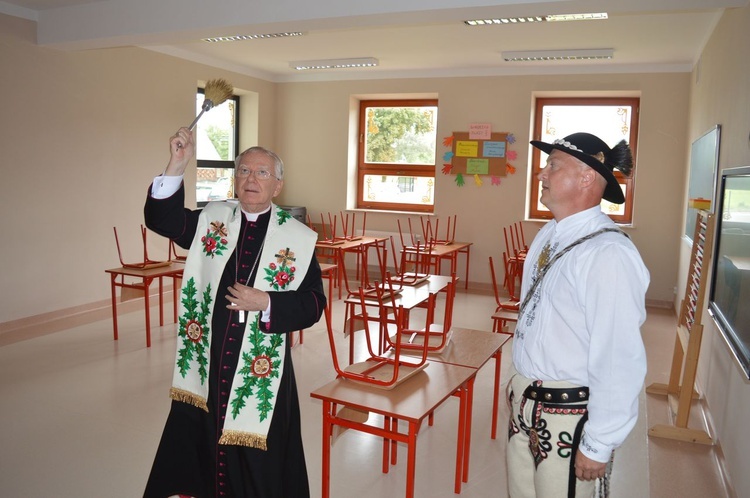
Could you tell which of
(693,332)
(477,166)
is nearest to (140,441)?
(693,332)

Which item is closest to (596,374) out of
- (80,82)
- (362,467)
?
(362,467)

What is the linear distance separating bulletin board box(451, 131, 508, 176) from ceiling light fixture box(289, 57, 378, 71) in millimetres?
1555

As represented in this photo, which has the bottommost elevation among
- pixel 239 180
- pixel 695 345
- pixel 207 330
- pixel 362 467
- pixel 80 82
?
pixel 362 467

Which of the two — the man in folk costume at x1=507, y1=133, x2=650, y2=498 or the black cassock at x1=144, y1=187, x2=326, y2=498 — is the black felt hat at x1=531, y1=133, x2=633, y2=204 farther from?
the black cassock at x1=144, y1=187, x2=326, y2=498

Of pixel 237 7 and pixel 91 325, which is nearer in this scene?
pixel 237 7

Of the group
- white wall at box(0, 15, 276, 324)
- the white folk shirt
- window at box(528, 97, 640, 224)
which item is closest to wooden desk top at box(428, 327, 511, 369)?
the white folk shirt

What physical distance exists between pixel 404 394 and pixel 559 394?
35.5 inches

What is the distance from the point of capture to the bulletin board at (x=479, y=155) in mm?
8116

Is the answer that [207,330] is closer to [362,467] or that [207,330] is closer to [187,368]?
[187,368]

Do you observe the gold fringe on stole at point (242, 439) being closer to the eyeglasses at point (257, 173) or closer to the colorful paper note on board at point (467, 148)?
the eyeglasses at point (257, 173)

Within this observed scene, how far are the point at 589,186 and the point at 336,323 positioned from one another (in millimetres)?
4728

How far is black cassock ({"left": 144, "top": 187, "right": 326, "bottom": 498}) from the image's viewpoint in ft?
7.17

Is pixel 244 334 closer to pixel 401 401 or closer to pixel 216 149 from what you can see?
pixel 401 401

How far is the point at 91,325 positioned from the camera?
581 centimetres
